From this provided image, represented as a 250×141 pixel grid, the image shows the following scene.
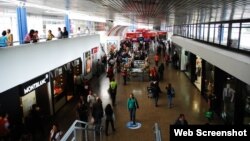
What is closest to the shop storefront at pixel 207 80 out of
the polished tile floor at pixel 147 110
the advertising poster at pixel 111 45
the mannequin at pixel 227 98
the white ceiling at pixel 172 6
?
the polished tile floor at pixel 147 110

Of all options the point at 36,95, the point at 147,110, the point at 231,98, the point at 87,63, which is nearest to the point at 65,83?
the point at 36,95

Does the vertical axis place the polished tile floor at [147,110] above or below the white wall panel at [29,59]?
below

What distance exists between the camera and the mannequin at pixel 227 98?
12.2 meters

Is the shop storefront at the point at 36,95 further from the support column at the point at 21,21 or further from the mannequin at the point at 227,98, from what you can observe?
the mannequin at the point at 227,98

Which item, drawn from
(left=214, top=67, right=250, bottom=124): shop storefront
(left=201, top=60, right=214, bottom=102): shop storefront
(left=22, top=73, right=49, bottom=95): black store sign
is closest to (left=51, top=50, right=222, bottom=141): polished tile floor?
(left=201, top=60, right=214, bottom=102): shop storefront

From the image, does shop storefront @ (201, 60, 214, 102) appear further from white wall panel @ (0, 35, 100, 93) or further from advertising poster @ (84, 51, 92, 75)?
advertising poster @ (84, 51, 92, 75)

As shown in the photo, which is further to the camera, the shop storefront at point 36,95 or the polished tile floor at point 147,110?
the polished tile floor at point 147,110

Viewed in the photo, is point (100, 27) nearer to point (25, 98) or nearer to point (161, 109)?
point (161, 109)

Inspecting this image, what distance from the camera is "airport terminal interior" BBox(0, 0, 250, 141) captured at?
8281 millimetres

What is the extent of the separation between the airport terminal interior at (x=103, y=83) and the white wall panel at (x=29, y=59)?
0.03 meters

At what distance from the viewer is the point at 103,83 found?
21.8m

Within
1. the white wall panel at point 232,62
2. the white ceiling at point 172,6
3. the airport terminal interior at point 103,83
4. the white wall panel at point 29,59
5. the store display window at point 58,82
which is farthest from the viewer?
the store display window at point 58,82

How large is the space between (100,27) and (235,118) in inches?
948

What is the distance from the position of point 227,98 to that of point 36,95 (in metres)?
8.60
